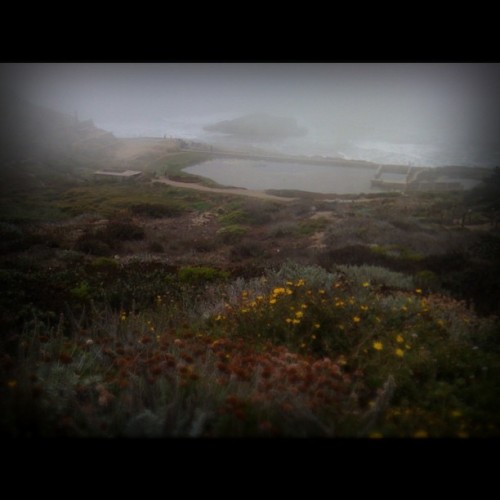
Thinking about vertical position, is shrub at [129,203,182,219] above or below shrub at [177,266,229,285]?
above

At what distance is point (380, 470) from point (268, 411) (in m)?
1.04

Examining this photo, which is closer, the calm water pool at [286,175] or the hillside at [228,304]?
the hillside at [228,304]

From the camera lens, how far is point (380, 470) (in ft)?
9.16

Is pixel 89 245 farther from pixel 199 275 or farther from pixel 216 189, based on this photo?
pixel 216 189

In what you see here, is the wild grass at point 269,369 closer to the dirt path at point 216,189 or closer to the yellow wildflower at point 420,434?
the yellow wildflower at point 420,434

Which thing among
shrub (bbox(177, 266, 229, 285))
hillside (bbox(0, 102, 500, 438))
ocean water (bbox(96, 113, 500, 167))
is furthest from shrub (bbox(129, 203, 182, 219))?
ocean water (bbox(96, 113, 500, 167))

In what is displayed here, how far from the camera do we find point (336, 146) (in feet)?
18.8

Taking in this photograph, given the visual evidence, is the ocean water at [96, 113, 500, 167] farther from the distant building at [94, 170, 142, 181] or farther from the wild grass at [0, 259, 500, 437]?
the wild grass at [0, 259, 500, 437]

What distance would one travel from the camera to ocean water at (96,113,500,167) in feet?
17.9

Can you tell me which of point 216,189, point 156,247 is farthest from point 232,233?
point 156,247

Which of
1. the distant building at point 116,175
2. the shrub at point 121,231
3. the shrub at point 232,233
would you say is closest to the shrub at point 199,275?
the shrub at point 232,233

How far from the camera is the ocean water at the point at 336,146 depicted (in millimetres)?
5461

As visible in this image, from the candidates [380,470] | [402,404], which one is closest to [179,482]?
[380,470]

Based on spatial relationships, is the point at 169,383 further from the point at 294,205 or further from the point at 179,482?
the point at 294,205
